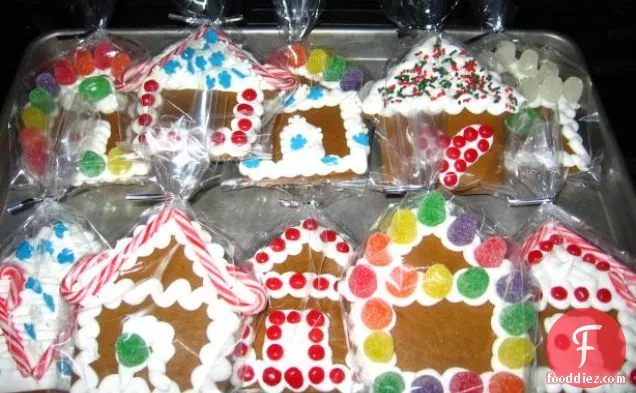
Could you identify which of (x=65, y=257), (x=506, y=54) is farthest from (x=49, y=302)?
(x=506, y=54)

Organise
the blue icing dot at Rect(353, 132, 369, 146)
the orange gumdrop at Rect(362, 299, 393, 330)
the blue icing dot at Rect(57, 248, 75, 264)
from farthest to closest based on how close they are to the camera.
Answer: the blue icing dot at Rect(353, 132, 369, 146) → the blue icing dot at Rect(57, 248, 75, 264) → the orange gumdrop at Rect(362, 299, 393, 330)

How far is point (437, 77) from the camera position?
2420mm

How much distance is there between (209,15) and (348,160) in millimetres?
937

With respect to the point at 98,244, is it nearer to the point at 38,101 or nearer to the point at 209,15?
the point at 38,101

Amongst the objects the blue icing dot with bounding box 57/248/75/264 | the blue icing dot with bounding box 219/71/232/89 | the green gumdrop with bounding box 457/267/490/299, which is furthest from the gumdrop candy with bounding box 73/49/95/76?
the green gumdrop with bounding box 457/267/490/299

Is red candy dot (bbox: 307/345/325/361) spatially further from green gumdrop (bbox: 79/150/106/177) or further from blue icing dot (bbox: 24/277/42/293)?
green gumdrop (bbox: 79/150/106/177)

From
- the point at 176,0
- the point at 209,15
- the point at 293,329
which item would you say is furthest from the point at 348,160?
the point at 176,0

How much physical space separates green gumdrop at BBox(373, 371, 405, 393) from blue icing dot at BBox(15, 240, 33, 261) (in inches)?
52.8

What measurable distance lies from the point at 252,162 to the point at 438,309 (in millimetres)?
967

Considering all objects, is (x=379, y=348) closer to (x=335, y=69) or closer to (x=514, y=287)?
(x=514, y=287)

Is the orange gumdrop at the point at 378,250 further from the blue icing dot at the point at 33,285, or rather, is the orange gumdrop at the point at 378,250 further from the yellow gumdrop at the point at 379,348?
the blue icing dot at the point at 33,285

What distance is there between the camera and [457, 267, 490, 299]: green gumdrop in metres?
1.95

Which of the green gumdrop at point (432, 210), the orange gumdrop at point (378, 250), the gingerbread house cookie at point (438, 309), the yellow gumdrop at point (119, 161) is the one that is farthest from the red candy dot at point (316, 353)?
the yellow gumdrop at point (119, 161)

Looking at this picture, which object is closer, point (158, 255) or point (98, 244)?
point (158, 255)
